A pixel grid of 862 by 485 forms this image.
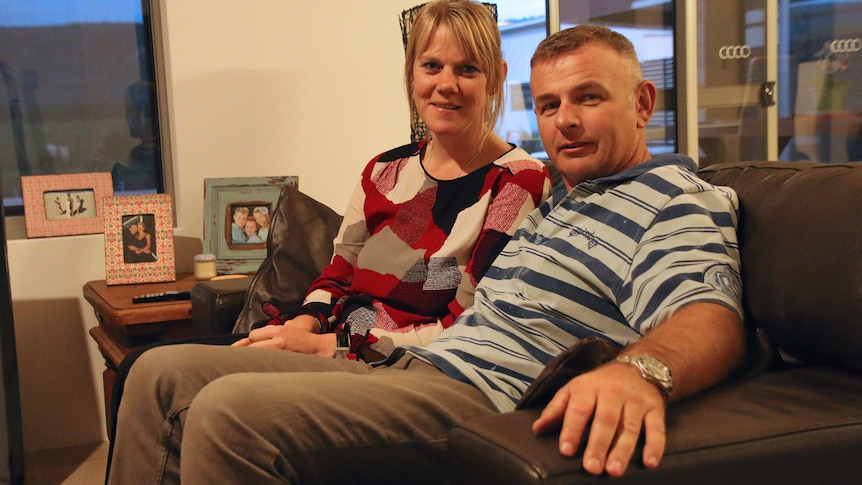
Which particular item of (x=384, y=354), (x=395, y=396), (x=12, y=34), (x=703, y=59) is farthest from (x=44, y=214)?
(x=703, y=59)

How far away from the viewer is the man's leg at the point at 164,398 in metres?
1.50

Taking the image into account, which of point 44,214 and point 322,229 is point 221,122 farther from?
point 322,229

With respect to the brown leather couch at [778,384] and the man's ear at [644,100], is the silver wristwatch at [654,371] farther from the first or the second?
the man's ear at [644,100]

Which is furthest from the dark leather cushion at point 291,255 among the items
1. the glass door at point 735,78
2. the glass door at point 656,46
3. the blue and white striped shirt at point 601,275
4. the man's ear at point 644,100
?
the glass door at point 735,78

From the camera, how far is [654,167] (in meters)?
1.49

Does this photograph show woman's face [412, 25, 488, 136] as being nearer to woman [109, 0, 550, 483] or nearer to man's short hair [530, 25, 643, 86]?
woman [109, 0, 550, 483]

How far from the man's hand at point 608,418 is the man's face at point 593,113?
620 millimetres

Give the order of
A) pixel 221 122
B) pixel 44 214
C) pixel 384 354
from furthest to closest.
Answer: pixel 221 122 → pixel 44 214 → pixel 384 354

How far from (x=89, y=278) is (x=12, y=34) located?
89cm

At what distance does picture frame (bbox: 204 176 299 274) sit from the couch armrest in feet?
1.58

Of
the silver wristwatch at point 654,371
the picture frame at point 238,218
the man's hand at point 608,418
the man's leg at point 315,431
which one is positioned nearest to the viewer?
the man's hand at point 608,418

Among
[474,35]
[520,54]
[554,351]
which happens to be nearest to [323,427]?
[554,351]

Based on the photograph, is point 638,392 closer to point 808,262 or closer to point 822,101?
point 808,262

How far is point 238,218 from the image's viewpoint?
2.89 meters
